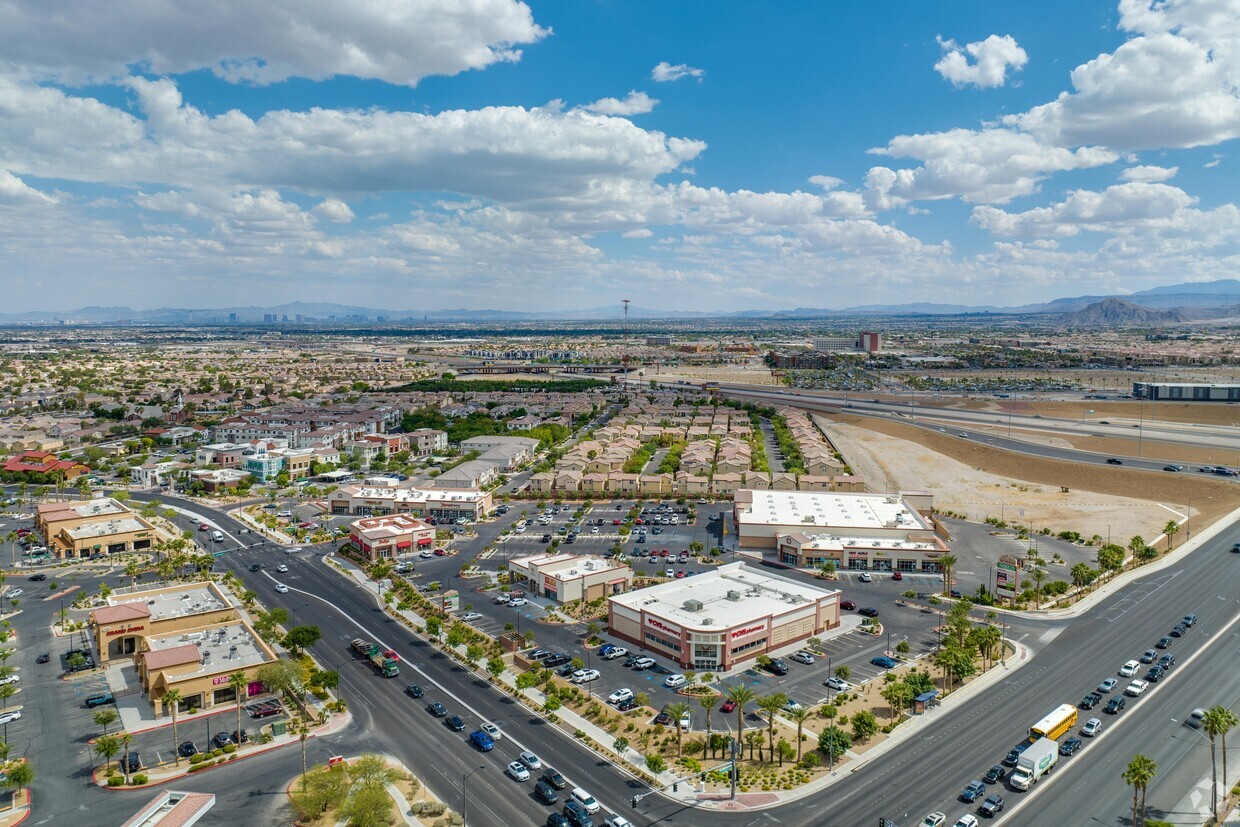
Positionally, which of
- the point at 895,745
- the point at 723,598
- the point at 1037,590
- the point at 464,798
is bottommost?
the point at 464,798

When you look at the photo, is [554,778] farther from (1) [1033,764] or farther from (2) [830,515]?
(2) [830,515]

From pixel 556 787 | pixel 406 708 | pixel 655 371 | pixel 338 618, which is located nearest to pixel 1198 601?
pixel 556 787

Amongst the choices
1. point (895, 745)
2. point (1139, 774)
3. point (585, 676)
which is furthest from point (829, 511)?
point (1139, 774)

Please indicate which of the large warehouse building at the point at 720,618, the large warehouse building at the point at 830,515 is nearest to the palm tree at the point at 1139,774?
the large warehouse building at the point at 720,618

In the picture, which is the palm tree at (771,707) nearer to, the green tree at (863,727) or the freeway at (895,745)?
the green tree at (863,727)

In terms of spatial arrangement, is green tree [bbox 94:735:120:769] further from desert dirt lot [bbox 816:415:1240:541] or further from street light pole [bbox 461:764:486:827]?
desert dirt lot [bbox 816:415:1240:541]
